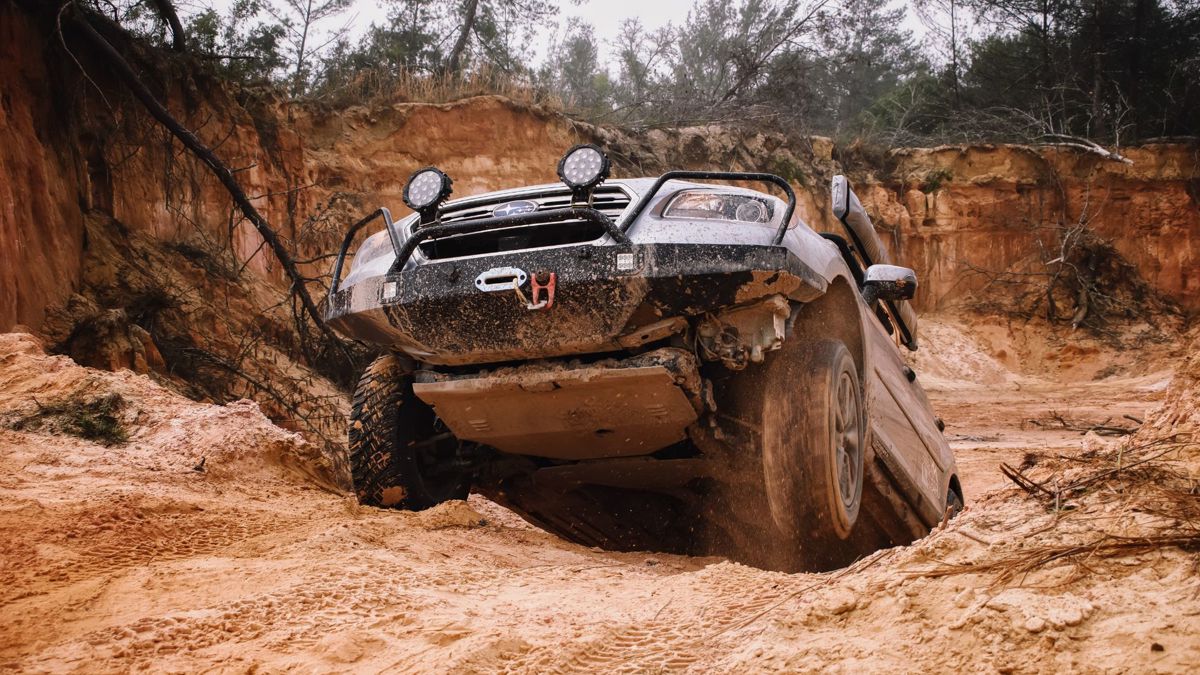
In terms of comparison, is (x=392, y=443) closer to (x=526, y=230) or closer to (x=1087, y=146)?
(x=526, y=230)

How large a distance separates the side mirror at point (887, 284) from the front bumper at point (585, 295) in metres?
0.80

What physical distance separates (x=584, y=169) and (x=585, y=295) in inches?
22.8

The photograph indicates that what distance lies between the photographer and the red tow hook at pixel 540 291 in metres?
4.06

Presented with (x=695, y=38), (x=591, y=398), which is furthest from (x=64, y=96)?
(x=695, y=38)

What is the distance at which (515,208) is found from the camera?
4566 millimetres

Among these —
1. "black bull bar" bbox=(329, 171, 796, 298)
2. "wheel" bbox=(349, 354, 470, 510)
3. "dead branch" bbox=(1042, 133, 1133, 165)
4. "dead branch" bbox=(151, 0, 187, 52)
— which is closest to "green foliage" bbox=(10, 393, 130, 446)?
"wheel" bbox=(349, 354, 470, 510)

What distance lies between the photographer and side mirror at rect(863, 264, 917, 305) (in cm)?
504

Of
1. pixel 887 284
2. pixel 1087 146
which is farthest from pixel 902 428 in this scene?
pixel 1087 146

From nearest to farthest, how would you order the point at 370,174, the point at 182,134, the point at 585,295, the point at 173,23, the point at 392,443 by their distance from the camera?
the point at 585,295, the point at 392,443, the point at 182,134, the point at 173,23, the point at 370,174

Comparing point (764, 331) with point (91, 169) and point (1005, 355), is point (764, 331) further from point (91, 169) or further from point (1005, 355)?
point (1005, 355)

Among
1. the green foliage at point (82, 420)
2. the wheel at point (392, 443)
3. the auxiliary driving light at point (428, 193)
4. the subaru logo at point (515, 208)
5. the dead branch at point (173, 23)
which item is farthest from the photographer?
the dead branch at point (173, 23)

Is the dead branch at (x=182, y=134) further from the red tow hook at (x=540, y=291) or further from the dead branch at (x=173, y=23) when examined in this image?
the red tow hook at (x=540, y=291)

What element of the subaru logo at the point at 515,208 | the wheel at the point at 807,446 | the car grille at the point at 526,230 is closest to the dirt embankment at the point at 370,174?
the car grille at the point at 526,230

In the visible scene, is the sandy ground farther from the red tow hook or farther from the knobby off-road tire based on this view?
the red tow hook
